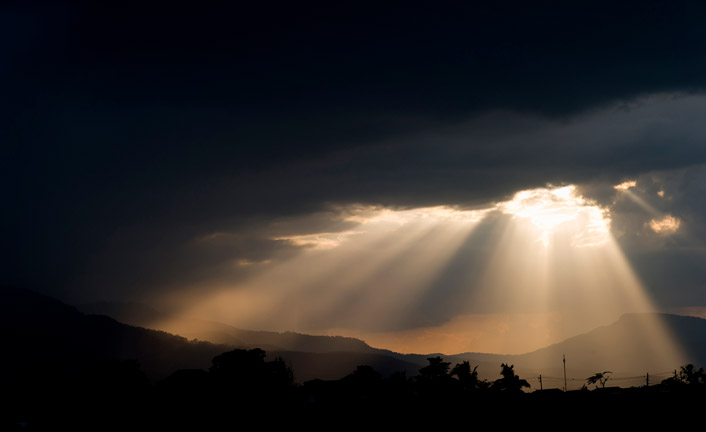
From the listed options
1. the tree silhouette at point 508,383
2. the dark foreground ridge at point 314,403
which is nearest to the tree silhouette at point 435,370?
the dark foreground ridge at point 314,403

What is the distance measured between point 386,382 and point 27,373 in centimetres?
9333

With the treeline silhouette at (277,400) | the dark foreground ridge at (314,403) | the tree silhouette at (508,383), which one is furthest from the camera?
the tree silhouette at (508,383)

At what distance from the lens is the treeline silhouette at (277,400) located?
111m

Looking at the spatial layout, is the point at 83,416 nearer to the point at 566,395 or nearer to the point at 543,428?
the point at 543,428

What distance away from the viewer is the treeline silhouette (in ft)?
363

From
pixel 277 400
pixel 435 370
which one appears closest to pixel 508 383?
pixel 435 370

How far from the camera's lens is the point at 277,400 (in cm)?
12019

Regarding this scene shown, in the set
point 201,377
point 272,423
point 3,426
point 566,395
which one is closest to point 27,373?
point 201,377

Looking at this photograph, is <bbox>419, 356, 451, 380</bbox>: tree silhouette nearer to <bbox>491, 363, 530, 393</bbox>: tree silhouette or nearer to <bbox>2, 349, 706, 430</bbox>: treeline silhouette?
<bbox>2, 349, 706, 430</bbox>: treeline silhouette

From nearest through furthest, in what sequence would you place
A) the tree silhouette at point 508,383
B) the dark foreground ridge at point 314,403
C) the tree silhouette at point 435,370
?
the dark foreground ridge at point 314,403
the tree silhouette at point 435,370
the tree silhouette at point 508,383

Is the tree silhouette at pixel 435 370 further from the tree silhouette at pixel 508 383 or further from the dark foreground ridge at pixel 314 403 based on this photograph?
the tree silhouette at pixel 508 383

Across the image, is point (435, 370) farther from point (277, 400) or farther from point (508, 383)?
point (277, 400)

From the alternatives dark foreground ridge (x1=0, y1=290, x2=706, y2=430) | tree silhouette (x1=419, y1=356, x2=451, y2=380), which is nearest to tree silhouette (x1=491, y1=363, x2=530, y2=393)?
dark foreground ridge (x1=0, y1=290, x2=706, y2=430)

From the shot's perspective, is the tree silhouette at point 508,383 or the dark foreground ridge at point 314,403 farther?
the tree silhouette at point 508,383
